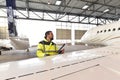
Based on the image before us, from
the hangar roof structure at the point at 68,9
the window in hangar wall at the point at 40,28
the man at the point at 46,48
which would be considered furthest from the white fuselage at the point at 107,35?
the window in hangar wall at the point at 40,28

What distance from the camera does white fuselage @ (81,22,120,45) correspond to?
7574 mm

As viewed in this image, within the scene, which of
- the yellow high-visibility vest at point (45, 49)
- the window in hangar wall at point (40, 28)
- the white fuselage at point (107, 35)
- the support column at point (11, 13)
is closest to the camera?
the yellow high-visibility vest at point (45, 49)

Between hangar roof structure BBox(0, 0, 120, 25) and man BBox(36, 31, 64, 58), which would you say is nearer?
man BBox(36, 31, 64, 58)

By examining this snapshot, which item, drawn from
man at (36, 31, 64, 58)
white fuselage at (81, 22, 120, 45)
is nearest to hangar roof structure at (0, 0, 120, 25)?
white fuselage at (81, 22, 120, 45)

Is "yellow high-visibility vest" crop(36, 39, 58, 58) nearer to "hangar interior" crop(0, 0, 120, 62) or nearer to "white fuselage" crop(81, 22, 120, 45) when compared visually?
"white fuselage" crop(81, 22, 120, 45)

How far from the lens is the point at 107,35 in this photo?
8.09 m

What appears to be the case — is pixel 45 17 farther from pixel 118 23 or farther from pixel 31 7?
pixel 118 23

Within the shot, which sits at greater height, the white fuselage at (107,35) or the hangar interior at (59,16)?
the hangar interior at (59,16)

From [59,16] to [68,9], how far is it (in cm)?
207

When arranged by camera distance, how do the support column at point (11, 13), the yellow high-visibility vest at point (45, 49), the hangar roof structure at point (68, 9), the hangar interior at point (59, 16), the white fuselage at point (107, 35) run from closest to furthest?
the yellow high-visibility vest at point (45, 49)
the white fuselage at point (107, 35)
the support column at point (11, 13)
the hangar roof structure at point (68, 9)
the hangar interior at point (59, 16)

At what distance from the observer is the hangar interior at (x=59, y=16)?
17172 millimetres

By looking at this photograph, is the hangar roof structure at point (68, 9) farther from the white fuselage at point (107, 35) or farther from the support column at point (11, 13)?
the white fuselage at point (107, 35)

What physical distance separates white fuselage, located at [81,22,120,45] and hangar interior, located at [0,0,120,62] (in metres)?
8.41

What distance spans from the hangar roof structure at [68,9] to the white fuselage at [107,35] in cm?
839
